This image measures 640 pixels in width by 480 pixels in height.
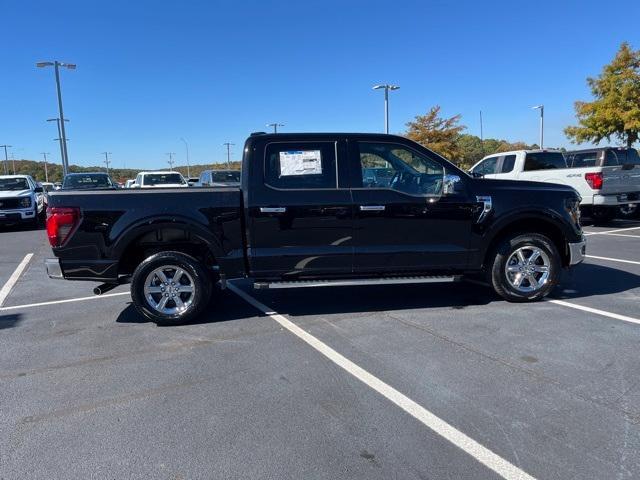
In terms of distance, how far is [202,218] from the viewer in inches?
200

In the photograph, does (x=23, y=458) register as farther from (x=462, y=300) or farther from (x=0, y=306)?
(x=462, y=300)

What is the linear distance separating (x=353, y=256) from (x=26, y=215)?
48.8ft

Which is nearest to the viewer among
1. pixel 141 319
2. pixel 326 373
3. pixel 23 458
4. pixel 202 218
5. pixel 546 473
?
pixel 546 473

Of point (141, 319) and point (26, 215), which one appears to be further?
point (26, 215)

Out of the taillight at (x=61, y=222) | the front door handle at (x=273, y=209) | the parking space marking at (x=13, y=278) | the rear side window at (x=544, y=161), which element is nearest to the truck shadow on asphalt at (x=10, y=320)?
the parking space marking at (x=13, y=278)

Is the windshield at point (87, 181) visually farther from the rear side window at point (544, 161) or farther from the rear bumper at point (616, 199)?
the rear bumper at point (616, 199)

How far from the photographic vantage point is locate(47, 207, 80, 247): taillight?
193 inches

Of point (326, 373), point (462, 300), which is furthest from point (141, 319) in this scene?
point (462, 300)

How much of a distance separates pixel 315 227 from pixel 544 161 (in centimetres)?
1103

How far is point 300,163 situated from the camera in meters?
5.28

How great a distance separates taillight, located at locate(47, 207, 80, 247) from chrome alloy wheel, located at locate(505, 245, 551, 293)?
477cm

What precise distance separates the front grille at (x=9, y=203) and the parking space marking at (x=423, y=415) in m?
14.8

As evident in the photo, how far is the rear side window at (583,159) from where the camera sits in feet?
44.3

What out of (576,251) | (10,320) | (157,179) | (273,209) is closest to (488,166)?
(576,251)
